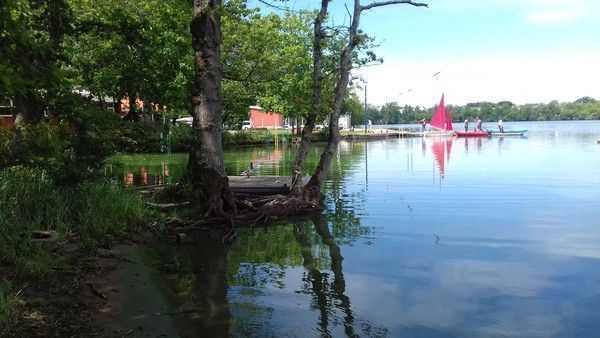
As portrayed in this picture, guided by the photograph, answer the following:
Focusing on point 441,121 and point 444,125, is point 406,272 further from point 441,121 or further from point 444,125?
point 444,125

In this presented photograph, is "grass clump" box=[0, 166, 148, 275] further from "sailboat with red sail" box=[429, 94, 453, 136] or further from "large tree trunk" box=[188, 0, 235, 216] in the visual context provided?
"sailboat with red sail" box=[429, 94, 453, 136]

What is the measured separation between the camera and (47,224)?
8.17m

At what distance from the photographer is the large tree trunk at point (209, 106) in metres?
11.5

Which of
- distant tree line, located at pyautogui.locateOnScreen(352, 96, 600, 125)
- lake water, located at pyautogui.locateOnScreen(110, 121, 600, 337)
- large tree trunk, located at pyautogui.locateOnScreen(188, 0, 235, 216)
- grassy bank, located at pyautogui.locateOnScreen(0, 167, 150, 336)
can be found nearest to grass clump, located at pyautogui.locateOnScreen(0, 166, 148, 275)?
grassy bank, located at pyautogui.locateOnScreen(0, 167, 150, 336)

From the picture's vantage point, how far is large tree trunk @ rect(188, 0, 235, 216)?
37.7 feet

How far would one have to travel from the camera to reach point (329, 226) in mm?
12703

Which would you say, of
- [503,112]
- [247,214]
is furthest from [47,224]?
[503,112]

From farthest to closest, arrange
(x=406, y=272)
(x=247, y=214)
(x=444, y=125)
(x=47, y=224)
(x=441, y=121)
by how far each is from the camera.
Result: (x=444, y=125) < (x=441, y=121) < (x=247, y=214) < (x=406, y=272) < (x=47, y=224)

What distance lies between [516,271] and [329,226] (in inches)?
189

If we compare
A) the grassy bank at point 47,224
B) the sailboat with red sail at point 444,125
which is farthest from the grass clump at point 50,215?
the sailboat with red sail at point 444,125

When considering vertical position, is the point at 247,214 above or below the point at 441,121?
below

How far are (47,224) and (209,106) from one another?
14.9 feet

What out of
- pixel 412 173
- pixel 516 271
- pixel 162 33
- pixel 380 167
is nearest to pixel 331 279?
pixel 516 271

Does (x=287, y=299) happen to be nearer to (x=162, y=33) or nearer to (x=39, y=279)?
(x=39, y=279)
